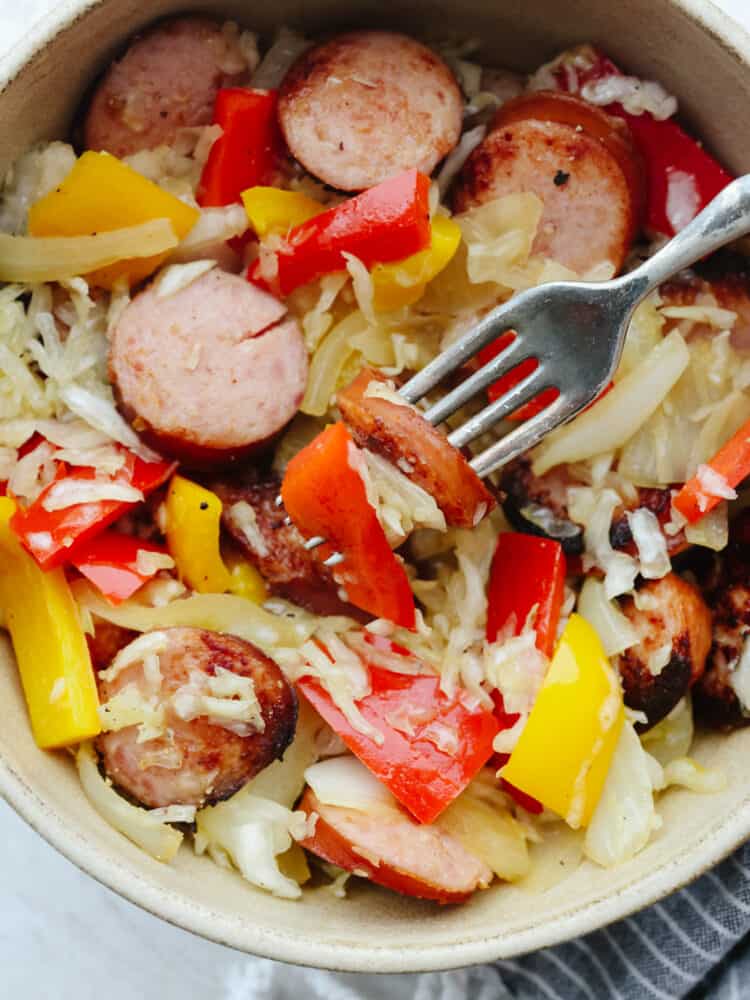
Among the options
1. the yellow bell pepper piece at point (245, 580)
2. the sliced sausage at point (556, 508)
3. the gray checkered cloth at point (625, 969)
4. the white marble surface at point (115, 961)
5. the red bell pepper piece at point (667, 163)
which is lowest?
the white marble surface at point (115, 961)

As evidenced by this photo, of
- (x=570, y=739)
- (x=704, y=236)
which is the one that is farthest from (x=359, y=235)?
(x=570, y=739)

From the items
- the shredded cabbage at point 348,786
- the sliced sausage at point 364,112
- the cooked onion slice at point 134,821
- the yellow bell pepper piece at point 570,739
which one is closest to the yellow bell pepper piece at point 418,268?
the sliced sausage at point 364,112

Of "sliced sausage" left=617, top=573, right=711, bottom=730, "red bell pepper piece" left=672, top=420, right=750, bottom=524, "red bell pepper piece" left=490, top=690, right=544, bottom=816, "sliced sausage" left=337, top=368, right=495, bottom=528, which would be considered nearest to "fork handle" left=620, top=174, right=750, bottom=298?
"red bell pepper piece" left=672, top=420, right=750, bottom=524

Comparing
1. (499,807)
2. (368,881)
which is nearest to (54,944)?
(368,881)

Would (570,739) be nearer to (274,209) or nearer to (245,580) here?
(245,580)

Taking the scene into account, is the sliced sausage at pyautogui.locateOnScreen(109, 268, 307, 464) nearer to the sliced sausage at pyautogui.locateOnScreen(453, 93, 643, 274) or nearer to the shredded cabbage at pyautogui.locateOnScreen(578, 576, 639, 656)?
the sliced sausage at pyautogui.locateOnScreen(453, 93, 643, 274)

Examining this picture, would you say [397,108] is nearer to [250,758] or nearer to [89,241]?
[89,241]

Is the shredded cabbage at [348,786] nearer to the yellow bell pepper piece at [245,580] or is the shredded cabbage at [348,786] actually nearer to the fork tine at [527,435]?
the yellow bell pepper piece at [245,580]
